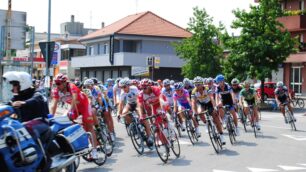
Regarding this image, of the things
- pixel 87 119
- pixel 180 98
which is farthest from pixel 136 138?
pixel 180 98

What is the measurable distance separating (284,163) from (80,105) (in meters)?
4.72

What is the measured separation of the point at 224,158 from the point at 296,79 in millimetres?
35425

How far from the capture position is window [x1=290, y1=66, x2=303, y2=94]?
45463 mm

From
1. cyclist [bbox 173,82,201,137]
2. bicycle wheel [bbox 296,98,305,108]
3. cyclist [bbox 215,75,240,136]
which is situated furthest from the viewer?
bicycle wheel [bbox 296,98,305,108]

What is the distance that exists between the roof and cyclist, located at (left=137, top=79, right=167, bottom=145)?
42.1 meters

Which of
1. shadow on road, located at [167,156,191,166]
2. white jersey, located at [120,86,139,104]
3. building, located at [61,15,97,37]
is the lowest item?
shadow on road, located at [167,156,191,166]

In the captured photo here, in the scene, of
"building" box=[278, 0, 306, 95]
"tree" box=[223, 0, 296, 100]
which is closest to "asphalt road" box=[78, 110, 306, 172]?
"tree" box=[223, 0, 296, 100]

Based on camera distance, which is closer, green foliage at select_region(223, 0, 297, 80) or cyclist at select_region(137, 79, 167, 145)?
cyclist at select_region(137, 79, 167, 145)

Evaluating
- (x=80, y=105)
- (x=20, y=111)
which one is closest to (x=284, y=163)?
(x=80, y=105)

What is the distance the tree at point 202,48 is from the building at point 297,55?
6642mm

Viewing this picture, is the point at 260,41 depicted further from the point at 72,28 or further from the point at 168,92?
the point at 72,28

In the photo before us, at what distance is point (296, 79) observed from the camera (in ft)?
151

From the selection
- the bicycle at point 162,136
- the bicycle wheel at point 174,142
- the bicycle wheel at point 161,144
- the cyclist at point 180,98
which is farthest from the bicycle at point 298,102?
the bicycle wheel at point 161,144

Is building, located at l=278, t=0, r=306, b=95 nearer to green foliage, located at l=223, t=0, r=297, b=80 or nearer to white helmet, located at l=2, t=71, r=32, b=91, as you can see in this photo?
green foliage, located at l=223, t=0, r=297, b=80
